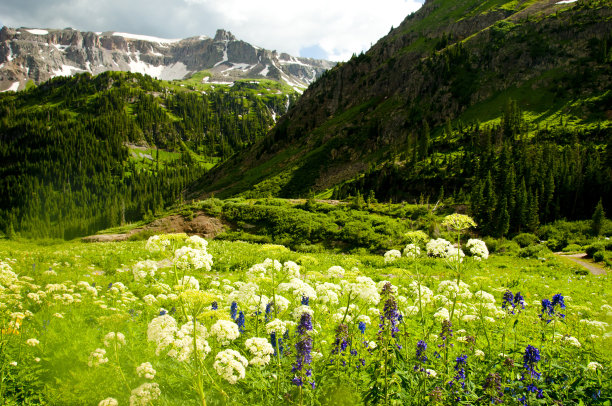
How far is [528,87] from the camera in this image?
74.0 metres

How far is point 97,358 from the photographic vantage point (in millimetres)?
4512

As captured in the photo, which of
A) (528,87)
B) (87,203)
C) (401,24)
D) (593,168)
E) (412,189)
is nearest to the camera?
(593,168)

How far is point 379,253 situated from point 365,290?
25197mm

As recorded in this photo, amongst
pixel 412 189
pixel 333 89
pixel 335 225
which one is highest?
pixel 333 89

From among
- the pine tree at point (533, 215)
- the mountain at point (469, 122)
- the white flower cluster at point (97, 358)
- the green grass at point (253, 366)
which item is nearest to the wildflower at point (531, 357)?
the green grass at point (253, 366)

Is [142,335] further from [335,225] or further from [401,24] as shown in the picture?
[401,24]

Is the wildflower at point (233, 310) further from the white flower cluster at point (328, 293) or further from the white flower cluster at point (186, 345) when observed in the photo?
the white flower cluster at point (328, 293)

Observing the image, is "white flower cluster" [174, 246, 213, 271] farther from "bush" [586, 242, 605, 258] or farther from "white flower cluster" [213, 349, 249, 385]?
"bush" [586, 242, 605, 258]

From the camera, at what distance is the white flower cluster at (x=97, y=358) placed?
404 cm

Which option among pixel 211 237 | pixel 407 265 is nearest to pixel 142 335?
pixel 407 265

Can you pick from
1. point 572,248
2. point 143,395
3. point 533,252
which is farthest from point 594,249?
point 143,395

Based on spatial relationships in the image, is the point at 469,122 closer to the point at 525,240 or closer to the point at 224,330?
the point at 525,240

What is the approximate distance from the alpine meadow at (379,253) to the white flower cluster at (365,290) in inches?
1.9

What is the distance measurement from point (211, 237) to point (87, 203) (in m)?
171
